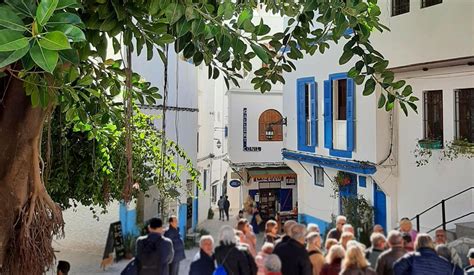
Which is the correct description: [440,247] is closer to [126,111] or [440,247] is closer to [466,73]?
[466,73]

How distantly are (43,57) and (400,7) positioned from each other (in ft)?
8.32

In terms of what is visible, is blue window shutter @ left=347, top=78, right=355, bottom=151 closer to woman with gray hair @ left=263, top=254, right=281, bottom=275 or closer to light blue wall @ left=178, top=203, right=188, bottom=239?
light blue wall @ left=178, top=203, right=188, bottom=239

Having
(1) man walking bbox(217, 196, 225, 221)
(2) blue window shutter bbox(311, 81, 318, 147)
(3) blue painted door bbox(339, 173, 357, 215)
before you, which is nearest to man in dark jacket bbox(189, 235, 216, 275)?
(1) man walking bbox(217, 196, 225, 221)

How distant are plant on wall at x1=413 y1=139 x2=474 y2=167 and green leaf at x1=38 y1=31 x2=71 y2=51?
2237 millimetres

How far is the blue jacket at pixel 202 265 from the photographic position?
1.87 meters

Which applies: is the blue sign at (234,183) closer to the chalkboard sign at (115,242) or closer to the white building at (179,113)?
the white building at (179,113)

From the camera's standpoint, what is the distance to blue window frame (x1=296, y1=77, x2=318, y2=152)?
361 cm

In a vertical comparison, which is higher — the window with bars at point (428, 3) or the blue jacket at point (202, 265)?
the window with bars at point (428, 3)

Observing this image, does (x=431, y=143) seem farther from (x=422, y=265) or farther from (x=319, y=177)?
(x=319, y=177)

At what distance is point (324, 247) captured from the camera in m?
1.97

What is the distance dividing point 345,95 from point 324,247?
1470 millimetres

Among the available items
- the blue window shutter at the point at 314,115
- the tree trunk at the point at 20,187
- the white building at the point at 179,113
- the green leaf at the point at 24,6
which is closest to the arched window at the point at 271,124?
the blue window shutter at the point at 314,115

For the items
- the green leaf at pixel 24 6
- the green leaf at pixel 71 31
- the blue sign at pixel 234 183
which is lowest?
Result: the blue sign at pixel 234 183

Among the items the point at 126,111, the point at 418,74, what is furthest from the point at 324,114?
the point at 126,111
